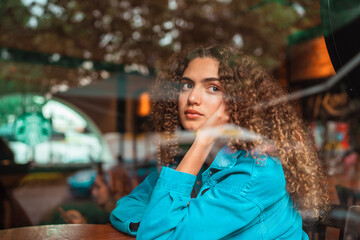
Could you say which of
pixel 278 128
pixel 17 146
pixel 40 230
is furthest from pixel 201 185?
pixel 17 146

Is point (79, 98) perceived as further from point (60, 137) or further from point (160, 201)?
point (160, 201)

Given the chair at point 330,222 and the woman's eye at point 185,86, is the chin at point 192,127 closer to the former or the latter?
the woman's eye at point 185,86

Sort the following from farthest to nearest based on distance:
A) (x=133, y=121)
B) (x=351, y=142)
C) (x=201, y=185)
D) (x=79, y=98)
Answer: (x=133, y=121)
(x=79, y=98)
(x=351, y=142)
(x=201, y=185)

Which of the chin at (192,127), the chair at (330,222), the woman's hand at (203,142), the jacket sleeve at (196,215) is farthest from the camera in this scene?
the chair at (330,222)

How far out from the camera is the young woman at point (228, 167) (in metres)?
0.98

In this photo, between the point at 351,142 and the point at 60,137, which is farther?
the point at 60,137

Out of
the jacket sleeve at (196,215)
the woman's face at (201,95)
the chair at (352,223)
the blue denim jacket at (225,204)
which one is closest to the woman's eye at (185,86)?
the woman's face at (201,95)

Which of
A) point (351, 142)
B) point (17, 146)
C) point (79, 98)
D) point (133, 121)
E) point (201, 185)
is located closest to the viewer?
point (201, 185)

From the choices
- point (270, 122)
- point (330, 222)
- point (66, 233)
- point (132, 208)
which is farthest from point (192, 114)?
point (330, 222)

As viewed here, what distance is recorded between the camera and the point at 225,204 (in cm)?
98

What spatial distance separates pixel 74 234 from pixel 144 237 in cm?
38

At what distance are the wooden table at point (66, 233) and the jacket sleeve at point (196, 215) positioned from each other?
0.27 meters

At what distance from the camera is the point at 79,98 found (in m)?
6.79

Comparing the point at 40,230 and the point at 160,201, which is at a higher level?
the point at 160,201
